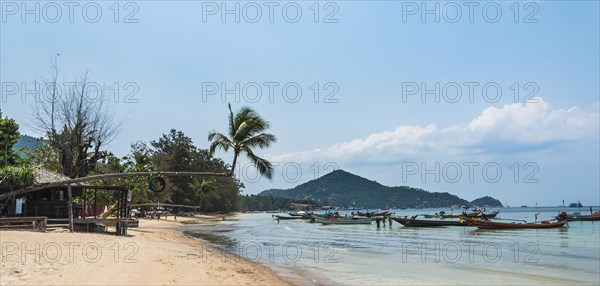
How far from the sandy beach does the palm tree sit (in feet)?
25.9

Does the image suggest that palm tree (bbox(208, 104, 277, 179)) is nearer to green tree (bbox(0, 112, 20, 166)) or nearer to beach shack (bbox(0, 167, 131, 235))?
Answer: beach shack (bbox(0, 167, 131, 235))

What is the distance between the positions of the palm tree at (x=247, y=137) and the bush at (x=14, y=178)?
7.74 metres

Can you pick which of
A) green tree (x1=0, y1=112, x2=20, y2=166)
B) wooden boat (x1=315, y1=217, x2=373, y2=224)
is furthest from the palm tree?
wooden boat (x1=315, y1=217, x2=373, y2=224)

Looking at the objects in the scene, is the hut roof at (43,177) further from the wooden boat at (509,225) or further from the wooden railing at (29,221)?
the wooden boat at (509,225)

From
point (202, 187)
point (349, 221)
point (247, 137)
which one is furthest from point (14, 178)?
point (202, 187)

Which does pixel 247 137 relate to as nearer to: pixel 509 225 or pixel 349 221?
pixel 509 225

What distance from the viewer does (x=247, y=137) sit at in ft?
71.3

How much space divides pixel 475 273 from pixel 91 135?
26.7 meters

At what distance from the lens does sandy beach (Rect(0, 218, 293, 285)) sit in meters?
8.62

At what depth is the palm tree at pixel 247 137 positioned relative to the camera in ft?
70.5

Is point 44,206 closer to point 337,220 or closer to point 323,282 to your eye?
point 323,282

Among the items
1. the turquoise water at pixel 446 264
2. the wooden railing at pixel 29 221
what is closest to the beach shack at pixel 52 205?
the wooden railing at pixel 29 221

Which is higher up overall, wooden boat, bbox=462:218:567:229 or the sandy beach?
the sandy beach

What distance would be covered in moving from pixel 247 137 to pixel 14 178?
9842mm
